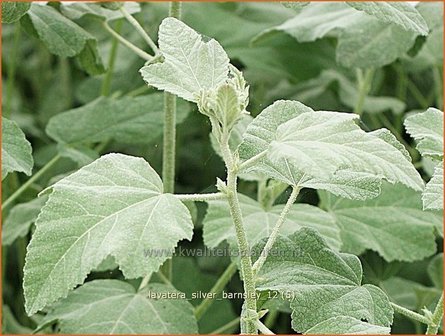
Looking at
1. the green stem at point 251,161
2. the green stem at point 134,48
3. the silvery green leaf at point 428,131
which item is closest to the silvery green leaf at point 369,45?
the green stem at point 134,48

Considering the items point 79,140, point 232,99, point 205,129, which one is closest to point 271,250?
point 232,99

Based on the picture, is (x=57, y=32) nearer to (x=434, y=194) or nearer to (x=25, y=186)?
(x=25, y=186)

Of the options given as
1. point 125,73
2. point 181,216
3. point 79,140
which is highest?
point 181,216

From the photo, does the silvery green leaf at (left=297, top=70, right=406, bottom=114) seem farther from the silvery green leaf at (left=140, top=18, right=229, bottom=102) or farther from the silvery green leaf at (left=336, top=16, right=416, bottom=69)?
the silvery green leaf at (left=140, top=18, right=229, bottom=102)

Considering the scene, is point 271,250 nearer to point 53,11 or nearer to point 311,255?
point 311,255

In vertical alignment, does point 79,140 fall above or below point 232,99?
below

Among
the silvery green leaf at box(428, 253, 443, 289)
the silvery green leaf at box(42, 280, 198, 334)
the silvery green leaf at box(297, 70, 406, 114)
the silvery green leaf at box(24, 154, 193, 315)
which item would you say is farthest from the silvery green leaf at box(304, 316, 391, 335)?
the silvery green leaf at box(297, 70, 406, 114)
